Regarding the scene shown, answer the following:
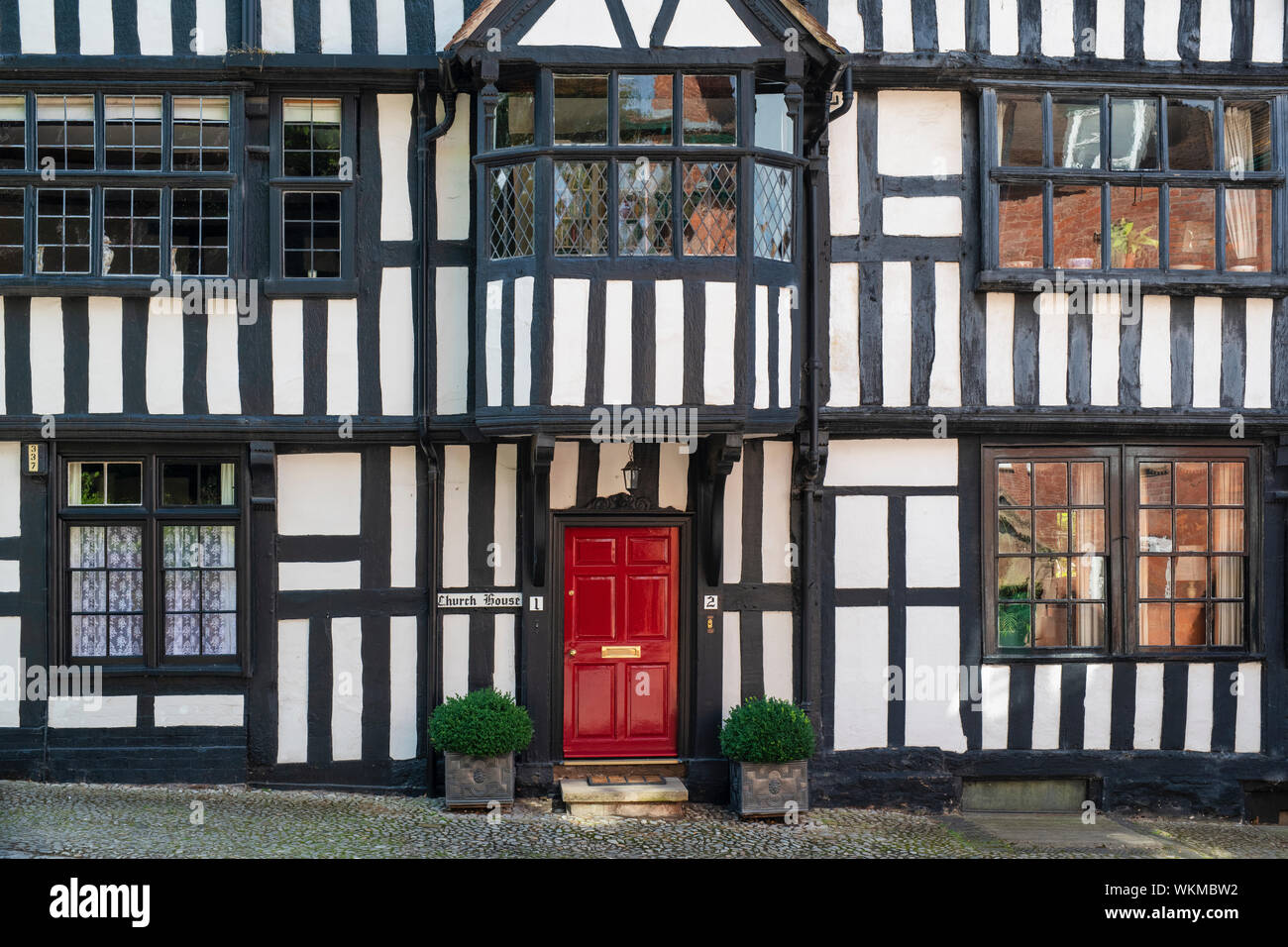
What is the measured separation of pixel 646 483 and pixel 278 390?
121 inches

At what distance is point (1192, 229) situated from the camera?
973 cm

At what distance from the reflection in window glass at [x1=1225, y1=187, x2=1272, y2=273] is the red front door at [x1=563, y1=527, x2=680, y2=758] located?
17.3 feet

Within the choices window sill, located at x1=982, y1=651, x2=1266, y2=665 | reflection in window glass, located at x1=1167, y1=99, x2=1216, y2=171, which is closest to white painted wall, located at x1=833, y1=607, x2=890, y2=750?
window sill, located at x1=982, y1=651, x2=1266, y2=665

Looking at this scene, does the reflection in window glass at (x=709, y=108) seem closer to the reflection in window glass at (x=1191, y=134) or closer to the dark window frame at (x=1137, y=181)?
the dark window frame at (x=1137, y=181)

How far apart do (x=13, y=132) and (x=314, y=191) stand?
2433mm

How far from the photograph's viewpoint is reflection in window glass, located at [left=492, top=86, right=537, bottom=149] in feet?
29.5

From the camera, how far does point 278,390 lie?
9297 millimetres

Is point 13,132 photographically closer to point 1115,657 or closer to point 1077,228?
point 1077,228

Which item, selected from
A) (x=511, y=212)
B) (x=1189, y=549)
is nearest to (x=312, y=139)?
(x=511, y=212)

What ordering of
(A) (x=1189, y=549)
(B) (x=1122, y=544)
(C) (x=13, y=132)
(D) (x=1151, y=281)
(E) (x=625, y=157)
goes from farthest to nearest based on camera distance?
(A) (x=1189, y=549)
(B) (x=1122, y=544)
(D) (x=1151, y=281)
(C) (x=13, y=132)
(E) (x=625, y=157)

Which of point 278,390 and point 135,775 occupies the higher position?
point 278,390
